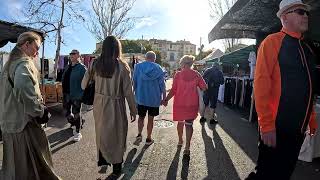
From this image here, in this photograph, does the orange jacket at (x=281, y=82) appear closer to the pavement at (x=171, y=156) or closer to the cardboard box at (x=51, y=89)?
the pavement at (x=171, y=156)

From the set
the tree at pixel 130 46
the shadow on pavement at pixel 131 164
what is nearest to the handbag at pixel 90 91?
the shadow on pavement at pixel 131 164

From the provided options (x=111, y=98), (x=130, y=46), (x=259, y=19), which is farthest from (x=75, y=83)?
(x=130, y=46)

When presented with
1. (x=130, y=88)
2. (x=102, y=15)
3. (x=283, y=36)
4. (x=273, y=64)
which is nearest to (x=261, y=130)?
(x=273, y=64)

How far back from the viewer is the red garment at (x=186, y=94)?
6.98 meters

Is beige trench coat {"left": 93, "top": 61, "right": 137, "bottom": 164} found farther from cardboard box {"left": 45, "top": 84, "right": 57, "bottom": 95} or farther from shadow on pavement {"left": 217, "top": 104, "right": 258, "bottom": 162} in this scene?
cardboard box {"left": 45, "top": 84, "right": 57, "bottom": 95}

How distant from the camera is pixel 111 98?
535 centimetres

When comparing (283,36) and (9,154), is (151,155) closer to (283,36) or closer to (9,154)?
(9,154)

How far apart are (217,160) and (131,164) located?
153 centimetres

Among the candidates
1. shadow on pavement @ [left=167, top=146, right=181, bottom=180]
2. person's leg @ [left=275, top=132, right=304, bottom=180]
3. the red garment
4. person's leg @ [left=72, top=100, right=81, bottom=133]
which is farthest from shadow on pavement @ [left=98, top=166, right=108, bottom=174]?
person's leg @ [left=275, top=132, right=304, bottom=180]

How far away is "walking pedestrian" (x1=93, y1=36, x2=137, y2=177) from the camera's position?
5.31 metres

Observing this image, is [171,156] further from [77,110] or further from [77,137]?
[77,110]

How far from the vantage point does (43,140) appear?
4.47 m

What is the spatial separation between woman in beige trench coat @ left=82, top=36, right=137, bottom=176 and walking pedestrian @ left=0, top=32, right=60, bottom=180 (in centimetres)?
107

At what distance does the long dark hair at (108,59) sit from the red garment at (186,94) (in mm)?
2046
